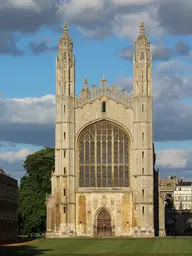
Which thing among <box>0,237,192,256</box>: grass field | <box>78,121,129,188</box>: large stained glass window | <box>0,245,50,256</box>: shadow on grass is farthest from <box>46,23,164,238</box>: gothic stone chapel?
<box>0,245,50,256</box>: shadow on grass

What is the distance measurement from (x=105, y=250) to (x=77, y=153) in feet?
91.2

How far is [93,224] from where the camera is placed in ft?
291

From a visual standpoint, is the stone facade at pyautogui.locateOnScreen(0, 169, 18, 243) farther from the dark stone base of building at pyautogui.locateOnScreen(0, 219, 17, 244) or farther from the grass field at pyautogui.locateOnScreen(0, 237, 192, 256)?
the grass field at pyautogui.locateOnScreen(0, 237, 192, 256)

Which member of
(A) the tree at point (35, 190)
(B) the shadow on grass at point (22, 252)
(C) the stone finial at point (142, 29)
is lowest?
(B) the shadow on grass at point (22, 252)

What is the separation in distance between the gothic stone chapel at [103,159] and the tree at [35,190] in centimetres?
1075

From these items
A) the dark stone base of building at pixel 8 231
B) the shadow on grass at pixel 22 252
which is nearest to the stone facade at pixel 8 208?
the dark stone base of building at pixel 8 231

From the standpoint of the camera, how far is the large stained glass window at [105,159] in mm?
89000

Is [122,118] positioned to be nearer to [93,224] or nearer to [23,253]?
[93,224]

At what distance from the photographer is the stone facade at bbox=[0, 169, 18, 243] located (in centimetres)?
7931

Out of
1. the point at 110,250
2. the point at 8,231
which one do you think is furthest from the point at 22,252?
the point at 8,231

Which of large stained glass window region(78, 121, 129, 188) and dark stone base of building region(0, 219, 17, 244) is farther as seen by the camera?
large stained glass window region(78, 121, 129, 188)

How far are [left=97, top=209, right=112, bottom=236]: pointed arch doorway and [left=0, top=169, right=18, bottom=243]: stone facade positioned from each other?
9.19m

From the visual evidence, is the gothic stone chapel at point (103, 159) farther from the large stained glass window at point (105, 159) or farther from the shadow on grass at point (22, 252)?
the shadow on grass at point (22, 252)

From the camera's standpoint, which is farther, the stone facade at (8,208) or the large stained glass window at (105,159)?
the large stained glass window at (105,159)
